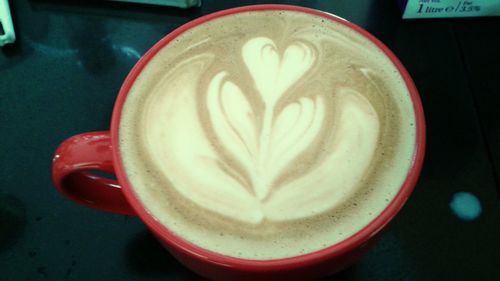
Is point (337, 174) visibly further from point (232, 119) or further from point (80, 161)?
point (80, 161)

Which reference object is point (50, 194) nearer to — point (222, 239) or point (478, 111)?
point (222, 239)

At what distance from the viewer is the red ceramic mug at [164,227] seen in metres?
0.39

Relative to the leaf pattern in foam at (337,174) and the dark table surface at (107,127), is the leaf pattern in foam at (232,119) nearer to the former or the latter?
the leaf pattern in foam at (337,174)

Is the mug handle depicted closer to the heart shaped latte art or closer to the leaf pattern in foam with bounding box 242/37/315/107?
the heart shaped latte art

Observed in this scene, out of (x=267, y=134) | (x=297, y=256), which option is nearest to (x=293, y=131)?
(x=267, y=134)

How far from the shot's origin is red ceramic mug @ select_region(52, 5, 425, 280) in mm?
395

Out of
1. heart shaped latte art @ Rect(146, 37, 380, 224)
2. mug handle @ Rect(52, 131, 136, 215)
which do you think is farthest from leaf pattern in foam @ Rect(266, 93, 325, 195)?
mug handle @ Rect(52, 131, 136, 215)

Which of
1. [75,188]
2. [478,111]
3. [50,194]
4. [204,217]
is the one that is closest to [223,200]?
[204,217]

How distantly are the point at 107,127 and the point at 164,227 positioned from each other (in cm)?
26

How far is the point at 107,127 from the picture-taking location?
64 cm

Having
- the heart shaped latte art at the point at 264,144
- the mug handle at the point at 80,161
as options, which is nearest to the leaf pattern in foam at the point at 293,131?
the heart shaped latte art at the point at 264,144

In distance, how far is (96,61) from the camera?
0.69m

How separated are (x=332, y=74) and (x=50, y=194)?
0.34 m

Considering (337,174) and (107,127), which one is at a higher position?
(337,174)
